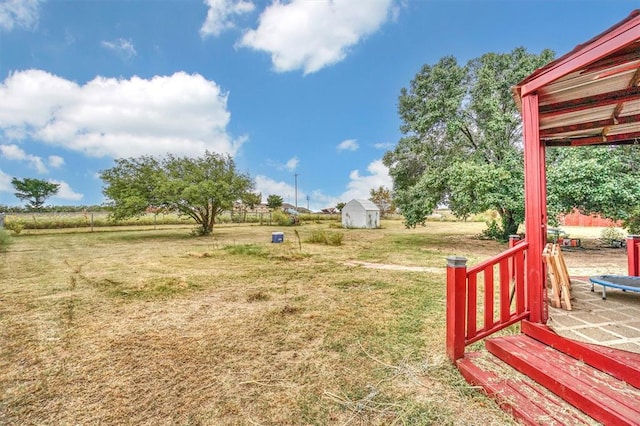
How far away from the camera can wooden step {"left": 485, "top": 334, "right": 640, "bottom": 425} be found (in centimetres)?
143

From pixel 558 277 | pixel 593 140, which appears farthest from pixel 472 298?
pixel 593 140

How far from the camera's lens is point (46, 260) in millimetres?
7492

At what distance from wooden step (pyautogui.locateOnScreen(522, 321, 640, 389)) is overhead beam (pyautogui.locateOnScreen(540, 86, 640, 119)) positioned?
2.02 m

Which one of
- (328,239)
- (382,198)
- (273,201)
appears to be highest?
(382,198)

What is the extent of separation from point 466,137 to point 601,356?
10457 millimetres

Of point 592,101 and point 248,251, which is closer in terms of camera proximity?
point 592,101

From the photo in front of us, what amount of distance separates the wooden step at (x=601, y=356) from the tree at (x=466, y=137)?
704 cm

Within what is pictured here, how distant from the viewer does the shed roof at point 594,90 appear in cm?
175

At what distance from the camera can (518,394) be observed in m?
1.74

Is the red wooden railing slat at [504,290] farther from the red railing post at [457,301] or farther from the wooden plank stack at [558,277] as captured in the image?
the wooden plank stack at [558,277]

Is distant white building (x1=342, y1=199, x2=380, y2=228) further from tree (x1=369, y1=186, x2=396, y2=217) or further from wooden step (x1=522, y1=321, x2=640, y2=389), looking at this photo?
wooden step (x1=522, y1=321, x2=640, y2=389)

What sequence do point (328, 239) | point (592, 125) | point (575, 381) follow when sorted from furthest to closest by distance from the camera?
point (328, 239) → point (592, 125) → point (575, 381)

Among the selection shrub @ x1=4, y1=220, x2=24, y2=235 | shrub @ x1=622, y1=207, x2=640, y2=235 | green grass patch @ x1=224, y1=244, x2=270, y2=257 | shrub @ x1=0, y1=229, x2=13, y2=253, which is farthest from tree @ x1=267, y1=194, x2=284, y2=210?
shrub @ x1=622, y1=207, x2=640, y2=235

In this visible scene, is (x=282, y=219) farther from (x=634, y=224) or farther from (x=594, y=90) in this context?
(x=594, y=90)
